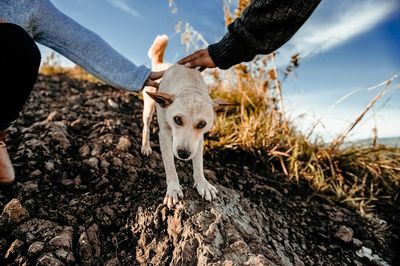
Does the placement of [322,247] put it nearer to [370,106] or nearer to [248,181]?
[248,181]

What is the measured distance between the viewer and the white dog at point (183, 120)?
2.12 m

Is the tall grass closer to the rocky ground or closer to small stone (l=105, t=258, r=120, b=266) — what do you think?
the rocky ground

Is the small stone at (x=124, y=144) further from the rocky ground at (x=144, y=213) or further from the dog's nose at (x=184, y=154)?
the dog's nose at (x=184, y=154)

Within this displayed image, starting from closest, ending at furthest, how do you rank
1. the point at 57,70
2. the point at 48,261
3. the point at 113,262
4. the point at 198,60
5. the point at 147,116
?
1. the point at 48,261
2. the point at 113,262
3. the point at 198,60
4. the point at 147,116
5. the point at 57,70

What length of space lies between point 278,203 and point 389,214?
1420 mm

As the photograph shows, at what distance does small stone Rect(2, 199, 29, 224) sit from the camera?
76.3 inches

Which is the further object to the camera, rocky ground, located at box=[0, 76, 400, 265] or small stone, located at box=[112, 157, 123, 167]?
small stone, located at box=[112, 157, 123, 167]

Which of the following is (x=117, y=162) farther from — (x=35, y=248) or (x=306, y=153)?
(x=306, y=153)

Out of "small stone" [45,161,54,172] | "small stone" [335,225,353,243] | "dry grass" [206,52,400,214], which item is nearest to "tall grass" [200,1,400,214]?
"dry grass" [206,52,400,214]

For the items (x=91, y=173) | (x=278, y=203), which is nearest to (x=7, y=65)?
(x=91, y=173)

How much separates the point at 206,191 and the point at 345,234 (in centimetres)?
123

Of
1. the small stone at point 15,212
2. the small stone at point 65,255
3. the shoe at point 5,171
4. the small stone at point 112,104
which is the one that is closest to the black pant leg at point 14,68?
the shoe at point 5,171

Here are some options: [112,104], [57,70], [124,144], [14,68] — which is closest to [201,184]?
[124,144]

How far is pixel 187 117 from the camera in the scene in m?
2.12
